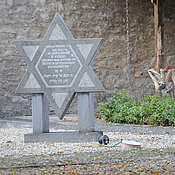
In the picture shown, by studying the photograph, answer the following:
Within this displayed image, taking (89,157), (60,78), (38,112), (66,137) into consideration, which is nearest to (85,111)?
(66,137)

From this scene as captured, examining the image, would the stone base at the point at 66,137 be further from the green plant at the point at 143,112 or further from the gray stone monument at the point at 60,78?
the green plant at the point at 143,112

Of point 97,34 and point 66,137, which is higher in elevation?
point 97,34

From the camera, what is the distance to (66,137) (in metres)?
5.13

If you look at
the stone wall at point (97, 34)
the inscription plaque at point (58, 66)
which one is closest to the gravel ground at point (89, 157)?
the inscription plaque at point (58, 66)

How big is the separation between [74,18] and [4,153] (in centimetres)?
634

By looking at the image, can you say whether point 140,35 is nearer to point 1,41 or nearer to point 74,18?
point 74,18

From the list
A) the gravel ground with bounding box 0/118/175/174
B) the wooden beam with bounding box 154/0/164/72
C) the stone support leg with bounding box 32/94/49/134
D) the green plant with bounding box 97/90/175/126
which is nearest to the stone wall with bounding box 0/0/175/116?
the wooden beam with bounding box 154/0/164/72

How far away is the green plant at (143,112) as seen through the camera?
679cm

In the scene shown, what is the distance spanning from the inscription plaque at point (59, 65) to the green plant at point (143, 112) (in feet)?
7.05

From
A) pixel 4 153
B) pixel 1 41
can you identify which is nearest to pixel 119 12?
pixel 1 41

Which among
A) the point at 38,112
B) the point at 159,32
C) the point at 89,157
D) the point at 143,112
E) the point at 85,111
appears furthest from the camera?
the point at 159,32

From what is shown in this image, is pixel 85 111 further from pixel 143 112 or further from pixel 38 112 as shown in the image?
pixel 143 112

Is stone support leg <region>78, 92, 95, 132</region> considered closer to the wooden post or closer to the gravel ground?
the gravel ground

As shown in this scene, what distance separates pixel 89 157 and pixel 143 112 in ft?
11.3
